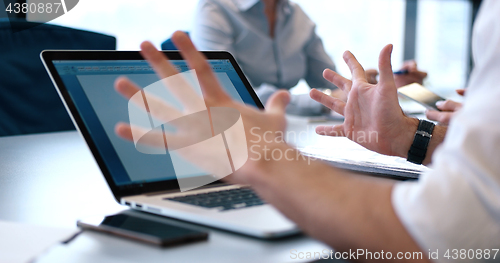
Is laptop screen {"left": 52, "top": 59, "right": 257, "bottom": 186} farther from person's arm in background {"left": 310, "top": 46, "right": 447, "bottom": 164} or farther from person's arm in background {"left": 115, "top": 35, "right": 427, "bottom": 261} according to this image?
person's arm in background {"left": 310, "top": 46, "right": 447, "bottom": 164}

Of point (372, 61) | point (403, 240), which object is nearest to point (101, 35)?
point (403, 240)

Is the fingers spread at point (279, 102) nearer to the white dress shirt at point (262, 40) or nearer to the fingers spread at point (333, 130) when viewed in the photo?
the fingers spread at point (333, 130)

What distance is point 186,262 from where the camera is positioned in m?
0.33

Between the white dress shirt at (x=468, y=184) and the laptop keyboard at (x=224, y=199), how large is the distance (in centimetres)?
15

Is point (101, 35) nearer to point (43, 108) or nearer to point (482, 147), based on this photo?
point (43, 108)

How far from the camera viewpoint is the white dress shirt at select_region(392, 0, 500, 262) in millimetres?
304

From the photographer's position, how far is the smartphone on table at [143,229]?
1.16 feet

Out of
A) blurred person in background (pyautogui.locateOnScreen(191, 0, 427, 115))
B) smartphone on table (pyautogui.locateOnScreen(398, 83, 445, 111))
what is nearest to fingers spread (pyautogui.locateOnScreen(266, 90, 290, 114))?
smartphone on table (pyautogui.locateOnScreen(398, 83, 445, 111))

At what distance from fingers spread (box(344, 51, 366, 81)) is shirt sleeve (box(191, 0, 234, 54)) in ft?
3.86

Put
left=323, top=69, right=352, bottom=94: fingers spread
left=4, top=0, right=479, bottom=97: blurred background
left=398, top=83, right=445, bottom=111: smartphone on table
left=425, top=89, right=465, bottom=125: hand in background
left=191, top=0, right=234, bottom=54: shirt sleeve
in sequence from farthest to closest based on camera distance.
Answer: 1. left=4, top=0, right=479, bottom=97: blurred background
2. left=191, top=0, right=234, bottom=54: shirt sleeve
3. left=398, top=83, right=445, bottom=111: smartphone on table
4. left=425, top=89, right=465, bottom=125: hand in background
5. left=323, top=69, right=352, bottom=94: fingers spread

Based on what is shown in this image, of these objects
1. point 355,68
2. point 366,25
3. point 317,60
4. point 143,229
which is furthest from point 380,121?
point 366,25

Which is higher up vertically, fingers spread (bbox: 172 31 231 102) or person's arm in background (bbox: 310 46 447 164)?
fingers spread (bbox: 172 31 231 102)

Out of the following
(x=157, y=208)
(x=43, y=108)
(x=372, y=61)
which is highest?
(x=157, y=208)

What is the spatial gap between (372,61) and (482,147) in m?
4.07
